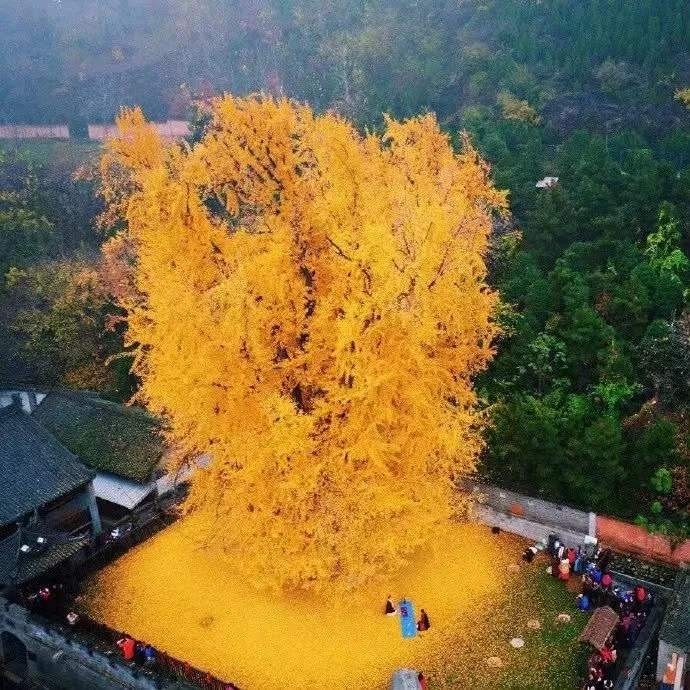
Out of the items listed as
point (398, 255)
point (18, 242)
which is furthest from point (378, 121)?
point (398, 255)

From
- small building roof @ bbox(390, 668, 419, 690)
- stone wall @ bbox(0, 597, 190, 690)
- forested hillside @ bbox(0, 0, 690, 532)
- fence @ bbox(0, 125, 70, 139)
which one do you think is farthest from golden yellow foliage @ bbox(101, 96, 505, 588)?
fence @ bbox(0, 125, 70, 139)

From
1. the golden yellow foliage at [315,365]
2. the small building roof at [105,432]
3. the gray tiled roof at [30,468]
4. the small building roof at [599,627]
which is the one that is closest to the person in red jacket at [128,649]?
the golden yellow foliage at [315,365]

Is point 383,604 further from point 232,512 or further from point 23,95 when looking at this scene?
point 23,95

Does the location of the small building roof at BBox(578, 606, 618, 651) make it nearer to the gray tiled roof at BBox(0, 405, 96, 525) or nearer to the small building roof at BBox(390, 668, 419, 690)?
the small building roof at BBox(390, 668, 419, 690)

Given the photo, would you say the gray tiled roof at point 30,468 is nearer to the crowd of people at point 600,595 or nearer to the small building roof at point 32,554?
the small building roof at point 32,554

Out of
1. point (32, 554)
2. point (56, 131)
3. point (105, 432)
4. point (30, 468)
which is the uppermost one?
point (56, 131)

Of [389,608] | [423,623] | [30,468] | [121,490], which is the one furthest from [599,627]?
[30,468]

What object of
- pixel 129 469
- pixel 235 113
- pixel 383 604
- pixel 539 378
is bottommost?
pixel 383 604

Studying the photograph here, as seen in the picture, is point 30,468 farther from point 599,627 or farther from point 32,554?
point 599,627
